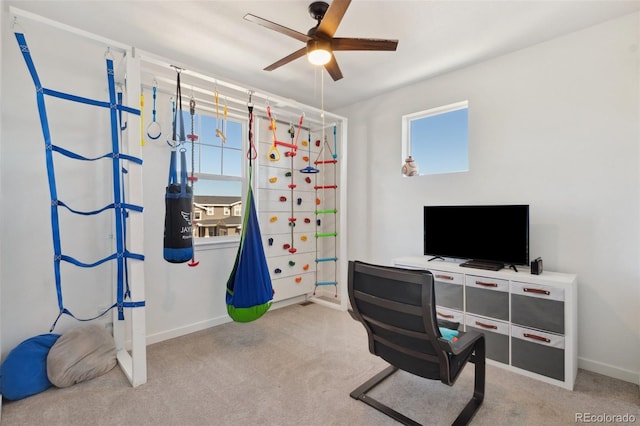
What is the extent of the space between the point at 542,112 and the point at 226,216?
11.1 ft

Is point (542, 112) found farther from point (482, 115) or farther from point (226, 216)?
point (226, 216)

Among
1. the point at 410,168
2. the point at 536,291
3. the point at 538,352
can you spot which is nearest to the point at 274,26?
the point at 410,168

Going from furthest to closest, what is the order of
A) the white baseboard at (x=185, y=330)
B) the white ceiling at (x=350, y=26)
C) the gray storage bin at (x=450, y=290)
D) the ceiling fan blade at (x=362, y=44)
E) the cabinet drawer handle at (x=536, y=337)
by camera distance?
1. the white baseboard at (x=185, y=330)
2. the gray storage bin at (x=450, y=290)
3. the cabinet drawer handle at (x=536, y=337)
4. the white ceiling at (x=350, y=26)
5. the ceiling fan blade at (x=362, y=44)

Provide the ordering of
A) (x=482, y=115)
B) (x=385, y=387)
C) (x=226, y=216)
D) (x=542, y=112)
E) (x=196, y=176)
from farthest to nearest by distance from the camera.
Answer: (x=226, y=216)
(x=196, y=176)
(x=482, y=115)
(x=542, y=112)
(x=385, y=387)

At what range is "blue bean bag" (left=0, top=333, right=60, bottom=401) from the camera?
2127 mm

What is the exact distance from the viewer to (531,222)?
2846 mm

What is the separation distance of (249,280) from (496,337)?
2196 mm

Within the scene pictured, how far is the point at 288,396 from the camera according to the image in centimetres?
221

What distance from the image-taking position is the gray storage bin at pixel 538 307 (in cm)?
233

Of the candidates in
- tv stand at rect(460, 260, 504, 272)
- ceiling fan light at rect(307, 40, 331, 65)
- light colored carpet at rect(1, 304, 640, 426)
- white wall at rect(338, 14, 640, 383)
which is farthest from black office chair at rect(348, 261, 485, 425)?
ceiling fan light at rect(307, 40, 331, 65)

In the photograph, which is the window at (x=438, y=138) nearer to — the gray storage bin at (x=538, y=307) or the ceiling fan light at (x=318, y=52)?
the gray storage bin at (x=538, y=307)

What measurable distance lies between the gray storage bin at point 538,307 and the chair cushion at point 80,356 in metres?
3.32

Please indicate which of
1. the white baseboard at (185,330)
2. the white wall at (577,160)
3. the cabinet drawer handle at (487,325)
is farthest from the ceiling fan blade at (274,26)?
the white baseboard at (185,330)

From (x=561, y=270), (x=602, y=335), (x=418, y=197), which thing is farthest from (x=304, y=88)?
(x=602, y=335)
